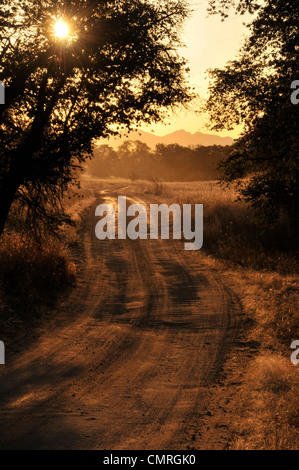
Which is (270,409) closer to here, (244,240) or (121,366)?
(121,366)

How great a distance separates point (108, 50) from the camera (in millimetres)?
9250

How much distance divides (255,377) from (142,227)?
16.6m

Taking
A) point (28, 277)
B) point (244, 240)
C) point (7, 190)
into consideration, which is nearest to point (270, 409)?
point (7, 190)

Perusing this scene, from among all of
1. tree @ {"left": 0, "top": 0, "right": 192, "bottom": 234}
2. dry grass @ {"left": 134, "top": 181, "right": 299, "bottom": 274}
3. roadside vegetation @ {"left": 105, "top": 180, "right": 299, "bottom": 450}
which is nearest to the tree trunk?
tree @ {"left": 0, "top": 0, "right": 192, "bottom": 234}

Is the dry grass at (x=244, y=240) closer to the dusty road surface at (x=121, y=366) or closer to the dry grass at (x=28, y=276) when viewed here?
the dusty road surface at (x=121, y=366)

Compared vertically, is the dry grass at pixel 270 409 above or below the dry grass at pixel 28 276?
below

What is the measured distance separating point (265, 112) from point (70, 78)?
4.94 m

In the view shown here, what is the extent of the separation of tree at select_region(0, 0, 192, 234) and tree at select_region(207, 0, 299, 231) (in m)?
1.85

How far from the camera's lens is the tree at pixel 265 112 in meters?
8.75

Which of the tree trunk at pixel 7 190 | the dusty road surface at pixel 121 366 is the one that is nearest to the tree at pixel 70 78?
the tree trunk at pixel 7 190

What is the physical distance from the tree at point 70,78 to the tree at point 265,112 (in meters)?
1.85

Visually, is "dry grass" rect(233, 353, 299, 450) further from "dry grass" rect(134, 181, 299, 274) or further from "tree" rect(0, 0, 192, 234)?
"dry grass" rect(134, 181, 299, 274)

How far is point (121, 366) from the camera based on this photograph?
7.07m
